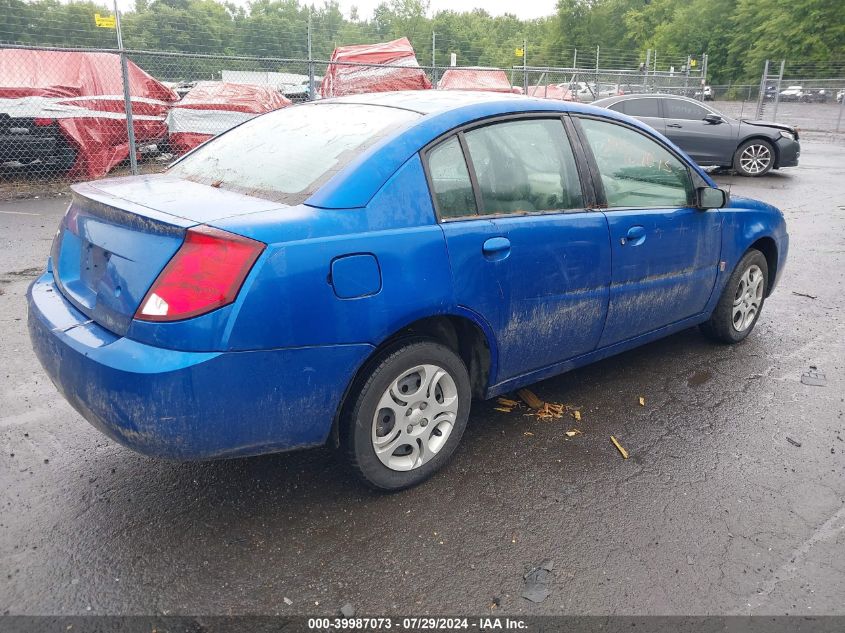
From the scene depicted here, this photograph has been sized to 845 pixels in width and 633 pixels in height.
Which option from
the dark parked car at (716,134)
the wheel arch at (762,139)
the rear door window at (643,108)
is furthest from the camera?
the wheel arch at (762,139)

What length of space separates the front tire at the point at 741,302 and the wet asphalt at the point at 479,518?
0.66 metres

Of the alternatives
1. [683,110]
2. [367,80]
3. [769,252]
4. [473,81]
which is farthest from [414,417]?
[473,81]

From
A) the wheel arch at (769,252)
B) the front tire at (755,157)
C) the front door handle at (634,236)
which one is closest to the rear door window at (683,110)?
the front tire at (755,157)

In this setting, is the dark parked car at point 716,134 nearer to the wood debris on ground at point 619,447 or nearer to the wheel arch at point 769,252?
the wheel arch at point 769,252

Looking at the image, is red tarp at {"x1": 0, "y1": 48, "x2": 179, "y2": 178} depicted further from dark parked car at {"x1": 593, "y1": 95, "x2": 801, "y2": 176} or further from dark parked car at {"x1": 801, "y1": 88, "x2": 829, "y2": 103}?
dark parked car at {"x1": 801, "y1": 88, "x2": 829, "y2": 103}

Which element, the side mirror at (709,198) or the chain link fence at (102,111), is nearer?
the side mirror at (709,198)

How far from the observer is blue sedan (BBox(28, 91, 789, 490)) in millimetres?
2328

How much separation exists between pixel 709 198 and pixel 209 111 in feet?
32.5

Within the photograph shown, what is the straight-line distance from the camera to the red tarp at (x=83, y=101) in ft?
33.2

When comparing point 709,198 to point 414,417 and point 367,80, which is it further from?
point 367,80

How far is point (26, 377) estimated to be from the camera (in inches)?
156

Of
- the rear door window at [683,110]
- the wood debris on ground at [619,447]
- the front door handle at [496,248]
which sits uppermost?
the rear door window at [683,110]

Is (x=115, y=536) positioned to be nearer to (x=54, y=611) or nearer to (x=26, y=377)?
(x=54, y=611)

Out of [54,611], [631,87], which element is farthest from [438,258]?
[631,87]
